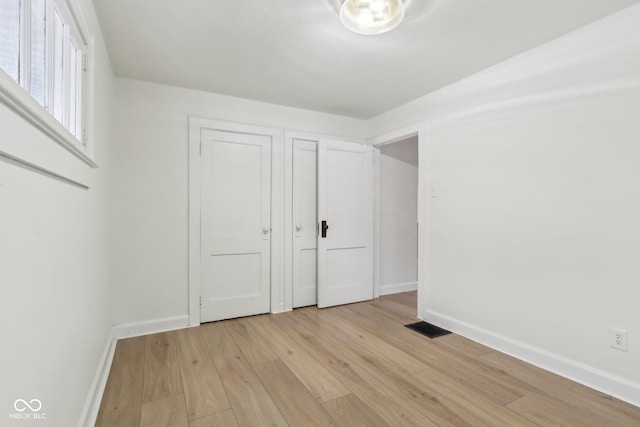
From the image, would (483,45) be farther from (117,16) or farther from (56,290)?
(56,290)

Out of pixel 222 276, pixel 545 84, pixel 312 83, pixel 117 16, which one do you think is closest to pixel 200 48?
pixel 117 16

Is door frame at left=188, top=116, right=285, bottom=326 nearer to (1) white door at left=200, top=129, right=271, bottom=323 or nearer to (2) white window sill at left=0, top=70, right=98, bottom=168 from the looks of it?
(1) white door at left=200, top=129, right=271, bottom=323

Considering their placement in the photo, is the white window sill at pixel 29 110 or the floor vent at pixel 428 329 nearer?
the white window sill at pixel 29 110

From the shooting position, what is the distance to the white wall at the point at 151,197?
283 centimetres

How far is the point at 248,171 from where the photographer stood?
11.1 feet

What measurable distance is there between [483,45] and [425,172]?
1280mm

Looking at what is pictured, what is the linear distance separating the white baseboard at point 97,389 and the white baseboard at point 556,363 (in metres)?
2.86

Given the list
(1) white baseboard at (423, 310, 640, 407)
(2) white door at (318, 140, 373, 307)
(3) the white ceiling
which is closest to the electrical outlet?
(1) white baseboard at (423, 310, 640, 407)

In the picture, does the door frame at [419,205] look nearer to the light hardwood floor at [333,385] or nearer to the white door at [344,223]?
the white door at [344,223]

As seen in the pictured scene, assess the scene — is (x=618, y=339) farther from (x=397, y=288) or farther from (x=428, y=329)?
(x=397, y=288)

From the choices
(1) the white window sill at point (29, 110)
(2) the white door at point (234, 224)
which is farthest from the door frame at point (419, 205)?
(1) the white window sill at point (29, 110)

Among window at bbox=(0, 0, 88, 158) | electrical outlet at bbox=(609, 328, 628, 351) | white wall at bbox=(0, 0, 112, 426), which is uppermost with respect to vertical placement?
window at bbox=(0, 0, 88, 158)

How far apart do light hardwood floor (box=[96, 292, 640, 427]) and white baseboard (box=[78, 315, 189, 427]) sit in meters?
0.06

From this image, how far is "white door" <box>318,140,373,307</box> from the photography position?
3.66 meters
